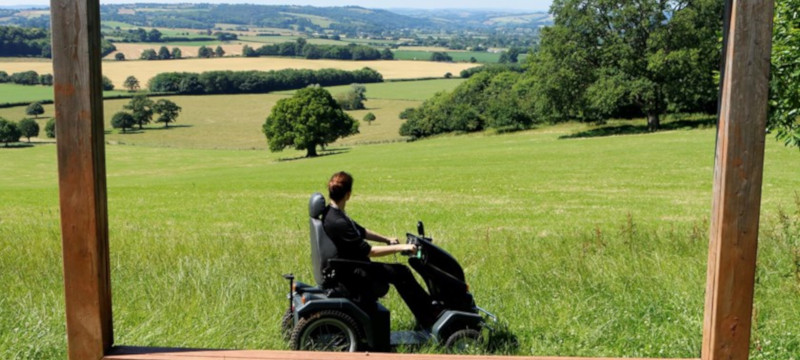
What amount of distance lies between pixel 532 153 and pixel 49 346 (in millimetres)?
37242

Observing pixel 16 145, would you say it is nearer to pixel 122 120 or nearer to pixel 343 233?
pixel 122 120

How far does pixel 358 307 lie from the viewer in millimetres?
5008

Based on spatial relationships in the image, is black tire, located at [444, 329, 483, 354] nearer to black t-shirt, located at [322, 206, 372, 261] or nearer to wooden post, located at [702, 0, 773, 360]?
black t-shirt, located at [322, 206, 372, 261]

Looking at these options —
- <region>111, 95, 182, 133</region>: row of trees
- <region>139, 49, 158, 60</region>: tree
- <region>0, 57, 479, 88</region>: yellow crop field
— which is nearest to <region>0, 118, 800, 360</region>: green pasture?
<region>111, 95, 182, 133</region>: row of trees

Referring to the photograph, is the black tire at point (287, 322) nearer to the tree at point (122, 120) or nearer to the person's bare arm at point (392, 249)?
the person's bare arm at point (392, 249)

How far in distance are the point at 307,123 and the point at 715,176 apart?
192ft

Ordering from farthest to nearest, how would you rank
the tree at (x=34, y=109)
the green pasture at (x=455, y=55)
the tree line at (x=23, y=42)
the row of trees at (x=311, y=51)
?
the green pasture at (x=455, y=55)
the row of trees at (x=311, y=51)
the tree line at (x=23, y=42)
the tree at (x=34, y=109)

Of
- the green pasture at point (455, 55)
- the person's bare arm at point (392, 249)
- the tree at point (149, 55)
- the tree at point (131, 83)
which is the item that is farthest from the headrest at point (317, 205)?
the green pasture at point (455, 55)

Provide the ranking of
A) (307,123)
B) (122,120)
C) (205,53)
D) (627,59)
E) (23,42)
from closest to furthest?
(627,59)
(307,123)
(122,120)
(23,42)
(205,53)

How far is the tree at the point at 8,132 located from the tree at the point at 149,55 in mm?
46783

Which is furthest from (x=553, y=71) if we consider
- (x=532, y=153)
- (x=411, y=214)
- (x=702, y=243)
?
(x=702, y=243)

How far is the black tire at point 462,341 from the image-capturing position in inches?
199

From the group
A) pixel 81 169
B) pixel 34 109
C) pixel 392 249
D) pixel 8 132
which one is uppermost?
pixel 81 169

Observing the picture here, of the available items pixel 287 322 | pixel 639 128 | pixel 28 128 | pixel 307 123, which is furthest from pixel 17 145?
pixel 287 322
